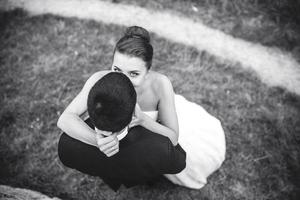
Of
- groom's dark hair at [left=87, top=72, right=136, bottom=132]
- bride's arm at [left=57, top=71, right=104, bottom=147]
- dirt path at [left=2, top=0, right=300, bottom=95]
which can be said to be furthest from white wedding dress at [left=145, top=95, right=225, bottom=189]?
dirt path at [left=2, top=0, right=300, bottom=95]

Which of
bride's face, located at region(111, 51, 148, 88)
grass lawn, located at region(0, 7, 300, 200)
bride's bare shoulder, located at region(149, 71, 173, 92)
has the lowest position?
grass lawn, located at region(0, 7, 300, 200)

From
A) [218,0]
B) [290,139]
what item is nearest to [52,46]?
[218,0]

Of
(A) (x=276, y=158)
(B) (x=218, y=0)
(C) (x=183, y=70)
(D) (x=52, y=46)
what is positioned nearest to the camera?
(A) (x=276, y=158)

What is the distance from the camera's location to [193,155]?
3.31 m

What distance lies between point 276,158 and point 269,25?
291cm

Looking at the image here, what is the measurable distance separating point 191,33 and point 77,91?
2.64 m

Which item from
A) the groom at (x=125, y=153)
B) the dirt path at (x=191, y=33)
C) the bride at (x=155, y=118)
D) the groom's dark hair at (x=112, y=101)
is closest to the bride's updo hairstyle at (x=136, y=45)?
the bride at (x=155, y=118)

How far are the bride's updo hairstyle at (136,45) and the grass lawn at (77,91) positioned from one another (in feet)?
6.66

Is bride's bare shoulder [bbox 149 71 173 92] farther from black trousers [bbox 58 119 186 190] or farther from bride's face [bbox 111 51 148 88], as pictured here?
black trousers [bbox 58 119 186 190]

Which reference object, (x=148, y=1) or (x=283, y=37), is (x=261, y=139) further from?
(x=148, y=1)

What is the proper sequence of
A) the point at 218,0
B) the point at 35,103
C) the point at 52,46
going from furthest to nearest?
the point at 218,0 < the point at 52,46 < the point at 35,103

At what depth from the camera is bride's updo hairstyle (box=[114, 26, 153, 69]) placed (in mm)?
2521

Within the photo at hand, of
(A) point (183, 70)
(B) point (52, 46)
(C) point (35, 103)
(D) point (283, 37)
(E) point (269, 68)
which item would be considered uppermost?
(D) point (283, 37)

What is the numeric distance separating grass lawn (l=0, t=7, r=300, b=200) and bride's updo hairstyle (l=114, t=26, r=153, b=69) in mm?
2031
